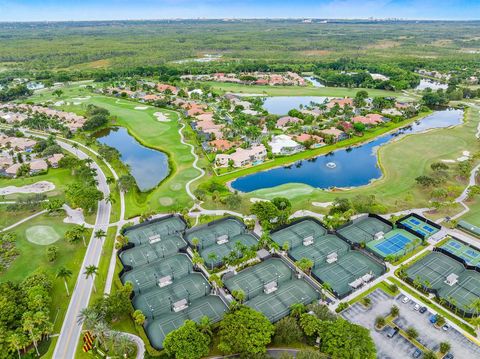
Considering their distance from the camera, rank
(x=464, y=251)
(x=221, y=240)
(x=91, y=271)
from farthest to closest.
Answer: (x=221, y=240)
(x=464, y=251)
(x=91, y=271)

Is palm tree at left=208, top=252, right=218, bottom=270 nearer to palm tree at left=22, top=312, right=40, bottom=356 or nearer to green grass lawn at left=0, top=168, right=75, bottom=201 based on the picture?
palm tree at left=22, top=312, right=40, bottom=356

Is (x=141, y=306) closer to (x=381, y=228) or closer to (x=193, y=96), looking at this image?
(x=381, y=228)

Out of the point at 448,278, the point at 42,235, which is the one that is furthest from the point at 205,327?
the point at 42,235

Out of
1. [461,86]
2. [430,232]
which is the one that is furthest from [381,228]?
[461,86]

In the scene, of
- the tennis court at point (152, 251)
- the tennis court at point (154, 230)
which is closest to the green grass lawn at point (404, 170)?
the tennis court at point (154, 230)

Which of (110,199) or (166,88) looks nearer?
(110,199)

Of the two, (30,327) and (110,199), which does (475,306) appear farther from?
(110,199)

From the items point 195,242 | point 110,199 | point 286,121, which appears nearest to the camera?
point 195,242
